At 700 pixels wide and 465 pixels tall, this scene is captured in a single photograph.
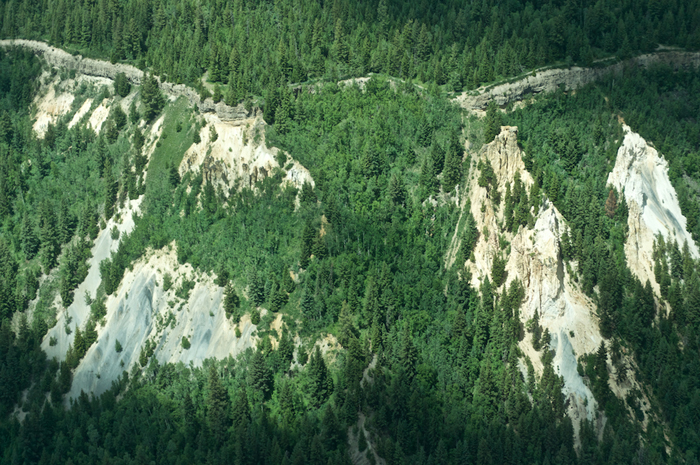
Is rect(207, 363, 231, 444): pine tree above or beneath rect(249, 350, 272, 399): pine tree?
beneath

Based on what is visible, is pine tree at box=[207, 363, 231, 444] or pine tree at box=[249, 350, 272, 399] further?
pine tree at box=[207, 363, 231, 444]

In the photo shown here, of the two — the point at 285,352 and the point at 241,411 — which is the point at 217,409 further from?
the point at 285,352

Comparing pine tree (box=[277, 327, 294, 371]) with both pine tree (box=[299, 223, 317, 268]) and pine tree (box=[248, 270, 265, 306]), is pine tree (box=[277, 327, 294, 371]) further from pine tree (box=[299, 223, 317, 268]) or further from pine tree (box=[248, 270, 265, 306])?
pine tree (box=[299, 223, 317, 268])

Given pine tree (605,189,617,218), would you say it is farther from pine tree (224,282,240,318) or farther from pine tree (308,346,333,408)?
pine tree (224,282,240,318)

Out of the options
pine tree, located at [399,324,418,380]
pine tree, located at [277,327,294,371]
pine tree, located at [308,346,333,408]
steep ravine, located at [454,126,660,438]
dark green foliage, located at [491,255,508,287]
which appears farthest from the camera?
A: dark green foliage, located at [491,255,508,287]

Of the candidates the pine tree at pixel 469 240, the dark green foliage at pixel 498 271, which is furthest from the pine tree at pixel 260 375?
the dark green foliage at pixel 498 271

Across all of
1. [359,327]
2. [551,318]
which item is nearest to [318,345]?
[359,327]

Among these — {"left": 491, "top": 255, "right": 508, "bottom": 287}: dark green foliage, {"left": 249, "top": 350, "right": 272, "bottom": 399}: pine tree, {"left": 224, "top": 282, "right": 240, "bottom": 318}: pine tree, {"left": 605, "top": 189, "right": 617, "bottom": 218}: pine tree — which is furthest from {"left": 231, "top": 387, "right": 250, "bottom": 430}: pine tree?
{"left": 605, "top": 189, "right": 617, "bottom": 218}: pine tree

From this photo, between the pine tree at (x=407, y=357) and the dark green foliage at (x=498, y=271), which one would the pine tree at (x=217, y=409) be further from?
the dark green foliage at (x=498, y=271)

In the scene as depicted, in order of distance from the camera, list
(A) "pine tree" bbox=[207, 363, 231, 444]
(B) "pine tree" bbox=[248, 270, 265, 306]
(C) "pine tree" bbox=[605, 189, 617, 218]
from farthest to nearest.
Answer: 1. (C) "pine tree" bbox=[605, 189, 617, 218]
2. (B) "pine tree" bbox=[248, 270, 265, 306]
3. (A) "pine tree" bbox=[207, 363, 231, 444]

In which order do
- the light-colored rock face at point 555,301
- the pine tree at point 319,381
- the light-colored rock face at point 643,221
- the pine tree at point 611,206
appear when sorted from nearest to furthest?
the pine tree at point 319,381
the light-colored rock face at point 555,301
the light-colored rock face at point 643,221
the pine tree at point 611,206

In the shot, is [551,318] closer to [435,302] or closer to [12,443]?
[435,302]

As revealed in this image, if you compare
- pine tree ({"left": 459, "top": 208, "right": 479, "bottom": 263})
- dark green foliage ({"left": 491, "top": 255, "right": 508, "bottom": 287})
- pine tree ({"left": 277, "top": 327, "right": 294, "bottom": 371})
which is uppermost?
pine tree ({"left": 459, "top": 208, "right": 479, "bottom": 263})
